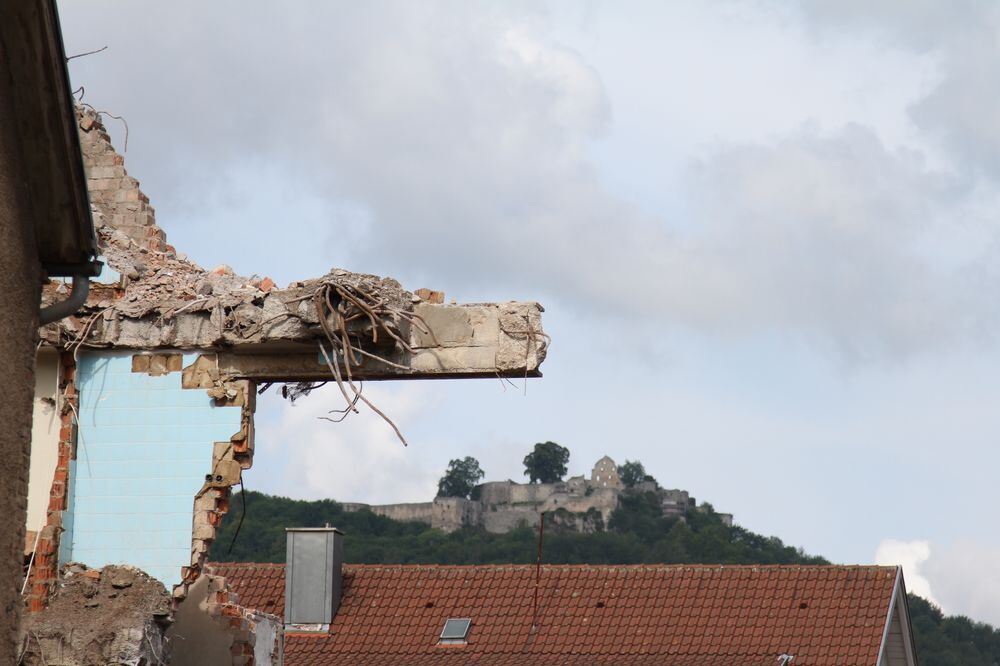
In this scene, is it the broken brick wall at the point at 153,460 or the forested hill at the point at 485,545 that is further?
the forested hill at the point at 485,545

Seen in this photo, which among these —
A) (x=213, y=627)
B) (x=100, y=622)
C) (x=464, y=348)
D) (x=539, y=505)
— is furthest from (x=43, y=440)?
(x=539, y=505)

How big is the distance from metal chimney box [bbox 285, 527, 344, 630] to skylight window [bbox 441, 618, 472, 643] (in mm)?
1850

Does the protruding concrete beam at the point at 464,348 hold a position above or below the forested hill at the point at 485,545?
below

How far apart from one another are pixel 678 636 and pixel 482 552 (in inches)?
1271

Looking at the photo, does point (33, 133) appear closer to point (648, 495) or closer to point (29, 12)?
point (29, 12)

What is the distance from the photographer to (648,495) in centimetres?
10150

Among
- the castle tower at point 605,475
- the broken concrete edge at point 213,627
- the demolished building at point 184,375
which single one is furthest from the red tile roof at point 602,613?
the castle tower at point 605,475

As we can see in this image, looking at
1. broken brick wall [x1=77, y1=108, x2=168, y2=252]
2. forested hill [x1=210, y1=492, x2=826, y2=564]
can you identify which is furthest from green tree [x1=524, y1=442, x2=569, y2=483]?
broken brick wall [x1=77, y1=108, x2=168, y2=252]

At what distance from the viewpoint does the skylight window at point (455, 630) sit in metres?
24.4

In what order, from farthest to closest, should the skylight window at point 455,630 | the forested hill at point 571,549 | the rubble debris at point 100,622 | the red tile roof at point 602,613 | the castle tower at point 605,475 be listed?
the castle tower at point 605,475
the forested hill at point 571,549
the skylight window at point 455,630
the red tile roof at point 602,613
the rubble debris at point 100,622

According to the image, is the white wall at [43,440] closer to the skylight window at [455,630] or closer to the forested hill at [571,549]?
the skylight window at [455,630]

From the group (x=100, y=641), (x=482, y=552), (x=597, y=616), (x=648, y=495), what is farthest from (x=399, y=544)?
(x=100, y=641)

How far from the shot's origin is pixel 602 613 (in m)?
24.8

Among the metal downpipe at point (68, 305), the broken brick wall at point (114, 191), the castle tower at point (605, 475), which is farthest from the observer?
the castle tower at point (605, 475)
